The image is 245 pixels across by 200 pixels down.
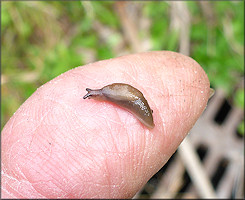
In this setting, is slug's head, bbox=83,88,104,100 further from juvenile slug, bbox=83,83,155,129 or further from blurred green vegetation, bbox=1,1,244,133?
blurred green vegetation, bbox=1,1,244,133

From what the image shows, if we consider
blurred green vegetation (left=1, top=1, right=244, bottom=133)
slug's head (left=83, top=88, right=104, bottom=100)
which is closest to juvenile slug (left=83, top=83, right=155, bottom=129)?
slug's head (left=83, top=88, right=104, bottom=100)

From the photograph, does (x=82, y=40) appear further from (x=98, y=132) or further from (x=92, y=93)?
(x=98, y=132)

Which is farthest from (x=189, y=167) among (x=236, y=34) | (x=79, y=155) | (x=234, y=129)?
(x=236, y=34)

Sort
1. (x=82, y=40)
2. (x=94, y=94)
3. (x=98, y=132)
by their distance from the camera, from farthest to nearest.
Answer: (x=82, y=40)
(x=94, y=94)
(x=98, y=132)

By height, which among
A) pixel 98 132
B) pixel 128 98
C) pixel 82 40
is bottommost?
pixel 98 132

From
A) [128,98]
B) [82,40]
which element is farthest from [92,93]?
[82,40]

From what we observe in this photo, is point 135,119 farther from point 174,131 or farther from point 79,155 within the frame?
point 79,155

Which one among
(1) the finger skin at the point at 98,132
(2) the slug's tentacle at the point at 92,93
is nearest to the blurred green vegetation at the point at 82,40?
(1) the finger skin at the point at 98,132
